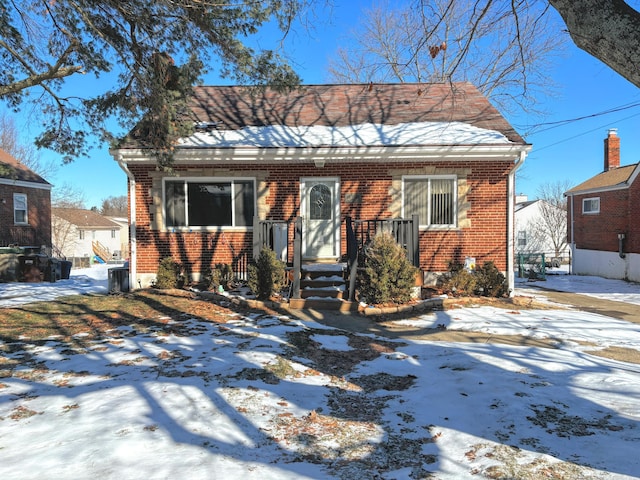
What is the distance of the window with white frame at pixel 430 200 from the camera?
9742mm

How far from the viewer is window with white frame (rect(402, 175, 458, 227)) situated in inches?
384

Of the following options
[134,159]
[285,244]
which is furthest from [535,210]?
[134,159]

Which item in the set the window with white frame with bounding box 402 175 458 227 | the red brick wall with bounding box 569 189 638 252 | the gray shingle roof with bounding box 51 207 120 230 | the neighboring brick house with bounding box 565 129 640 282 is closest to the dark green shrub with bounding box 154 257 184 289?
the window with white frame with bounding box 402 175 458 227

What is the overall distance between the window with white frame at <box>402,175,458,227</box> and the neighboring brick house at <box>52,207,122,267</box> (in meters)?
33.3

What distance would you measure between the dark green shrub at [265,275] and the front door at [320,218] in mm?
2020

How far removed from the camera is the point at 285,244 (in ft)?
32.1

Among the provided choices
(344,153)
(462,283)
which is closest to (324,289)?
(462,283)

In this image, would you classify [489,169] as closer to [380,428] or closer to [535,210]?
[380,428]

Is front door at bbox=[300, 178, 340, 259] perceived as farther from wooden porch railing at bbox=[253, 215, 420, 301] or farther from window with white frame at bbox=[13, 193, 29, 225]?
window with white frame at bbox=[13, 193, 29, 225]

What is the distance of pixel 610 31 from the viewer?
A: 2.42 m

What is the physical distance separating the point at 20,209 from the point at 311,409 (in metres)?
24.6

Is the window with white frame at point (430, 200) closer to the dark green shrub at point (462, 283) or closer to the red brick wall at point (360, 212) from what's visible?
the red brick wall at point (360, 212)

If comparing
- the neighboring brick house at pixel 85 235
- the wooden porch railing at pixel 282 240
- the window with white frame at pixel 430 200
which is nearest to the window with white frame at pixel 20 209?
the neighboring brick house at pixel 85 235

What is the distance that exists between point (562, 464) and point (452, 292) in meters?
6.40
